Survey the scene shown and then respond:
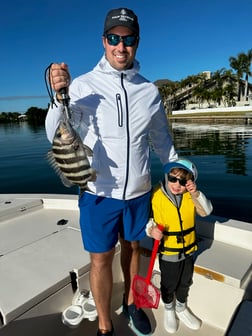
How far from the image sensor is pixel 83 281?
8.05ft

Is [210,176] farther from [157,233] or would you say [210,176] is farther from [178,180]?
[157,233]

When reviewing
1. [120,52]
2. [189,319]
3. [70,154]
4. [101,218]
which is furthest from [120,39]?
[189,319]

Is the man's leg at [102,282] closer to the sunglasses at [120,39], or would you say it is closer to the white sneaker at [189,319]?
the white sneaker at [189,319]

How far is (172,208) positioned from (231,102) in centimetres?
5454

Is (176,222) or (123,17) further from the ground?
(123,17)

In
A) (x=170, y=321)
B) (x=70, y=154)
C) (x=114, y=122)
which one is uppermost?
(x=114, y=122)

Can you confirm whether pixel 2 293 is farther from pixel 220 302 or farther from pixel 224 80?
pixel 224 80

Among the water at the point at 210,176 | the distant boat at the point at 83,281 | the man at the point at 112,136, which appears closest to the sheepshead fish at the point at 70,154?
the man at the point at 112,136

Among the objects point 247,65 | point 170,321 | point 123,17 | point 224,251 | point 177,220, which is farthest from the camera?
point 247,65

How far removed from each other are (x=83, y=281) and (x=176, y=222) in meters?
1.03

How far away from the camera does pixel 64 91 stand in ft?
5.40

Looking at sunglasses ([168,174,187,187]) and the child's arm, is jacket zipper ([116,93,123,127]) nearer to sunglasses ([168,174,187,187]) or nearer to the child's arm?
sunglasses ([168,174,187,187])

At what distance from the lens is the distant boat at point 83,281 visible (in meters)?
2.04

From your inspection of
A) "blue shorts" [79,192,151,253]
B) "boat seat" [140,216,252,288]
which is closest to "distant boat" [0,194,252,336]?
"boat seat" [140,216,252,288]
